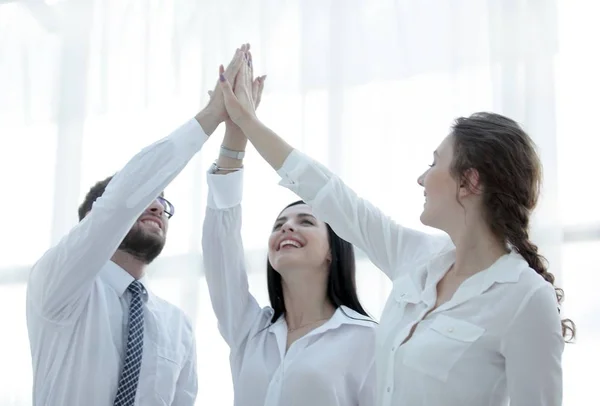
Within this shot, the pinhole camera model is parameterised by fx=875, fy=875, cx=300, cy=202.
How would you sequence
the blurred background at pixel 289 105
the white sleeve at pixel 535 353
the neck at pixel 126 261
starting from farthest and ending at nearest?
the blurred background at pixel 289 105 → the neck at pixel 126 261 → the white sleeve at pixel 535 353

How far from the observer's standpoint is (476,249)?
1.65 m

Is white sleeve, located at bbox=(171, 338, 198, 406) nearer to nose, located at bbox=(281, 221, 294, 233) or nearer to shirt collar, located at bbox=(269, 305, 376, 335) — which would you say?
shirt collar, located at bbox=(269, 305, 376, 335)

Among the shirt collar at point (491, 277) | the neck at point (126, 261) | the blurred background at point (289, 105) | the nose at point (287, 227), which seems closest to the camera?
the shirt collar at point (491, 277)

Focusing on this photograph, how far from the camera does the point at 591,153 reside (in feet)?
7.96

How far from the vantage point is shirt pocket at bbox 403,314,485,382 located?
151 centimetres

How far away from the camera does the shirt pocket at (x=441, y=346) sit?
→ 1.51m

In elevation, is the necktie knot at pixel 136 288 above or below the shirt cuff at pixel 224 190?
below

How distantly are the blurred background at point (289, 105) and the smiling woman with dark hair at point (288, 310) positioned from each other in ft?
1.15

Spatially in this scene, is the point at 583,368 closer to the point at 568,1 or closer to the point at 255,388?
the point at 255,388

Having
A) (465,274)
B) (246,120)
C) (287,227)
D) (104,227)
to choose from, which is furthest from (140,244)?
(465,274)

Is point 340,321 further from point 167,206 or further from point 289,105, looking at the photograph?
point 289,105

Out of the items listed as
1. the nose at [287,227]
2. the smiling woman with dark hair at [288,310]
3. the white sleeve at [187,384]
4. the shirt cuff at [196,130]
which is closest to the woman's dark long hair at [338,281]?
the smiling woman with dark hair at [288,310]

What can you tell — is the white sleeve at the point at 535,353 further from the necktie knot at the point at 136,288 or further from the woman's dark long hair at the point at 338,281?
the necktie knot at the point at 136,288

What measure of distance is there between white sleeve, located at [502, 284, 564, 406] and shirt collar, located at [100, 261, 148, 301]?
3.51ft
